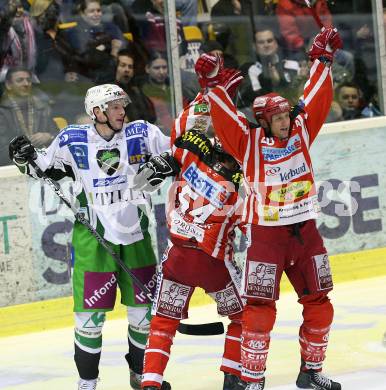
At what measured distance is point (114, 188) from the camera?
506 centimetres

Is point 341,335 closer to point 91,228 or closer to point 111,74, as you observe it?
point 91,228

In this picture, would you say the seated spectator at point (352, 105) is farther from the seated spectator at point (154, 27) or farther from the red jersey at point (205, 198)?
the red jersey at point (205, 198)

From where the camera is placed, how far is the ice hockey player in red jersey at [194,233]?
4816mm

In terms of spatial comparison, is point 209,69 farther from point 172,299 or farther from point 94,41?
point 94,41

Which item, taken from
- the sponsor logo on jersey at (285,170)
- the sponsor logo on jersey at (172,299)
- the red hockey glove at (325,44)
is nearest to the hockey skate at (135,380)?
the sponsor logo on jersey at (172,299)

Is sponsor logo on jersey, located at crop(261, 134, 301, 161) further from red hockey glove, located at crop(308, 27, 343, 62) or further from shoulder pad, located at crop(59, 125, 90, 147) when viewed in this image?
shoulder pad, located at crop(59, 125, 90, 147)

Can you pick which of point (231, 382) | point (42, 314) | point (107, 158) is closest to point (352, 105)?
point (42, 314)

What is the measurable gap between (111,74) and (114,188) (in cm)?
228

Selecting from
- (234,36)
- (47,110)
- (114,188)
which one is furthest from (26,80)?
(114,188)

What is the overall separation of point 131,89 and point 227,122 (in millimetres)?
2721

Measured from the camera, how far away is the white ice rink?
532 cm

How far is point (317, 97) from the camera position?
4.88m

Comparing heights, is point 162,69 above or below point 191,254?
above

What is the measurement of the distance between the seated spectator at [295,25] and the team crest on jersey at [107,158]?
3.07 m
